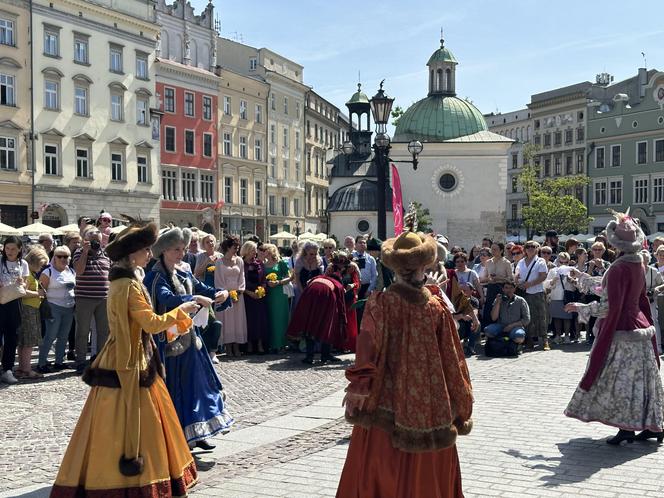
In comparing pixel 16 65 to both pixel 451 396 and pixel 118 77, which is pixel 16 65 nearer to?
pixel 118 77

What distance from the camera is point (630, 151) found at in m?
63.3

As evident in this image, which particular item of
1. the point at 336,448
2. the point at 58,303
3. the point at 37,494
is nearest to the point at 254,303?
the point at 58,303

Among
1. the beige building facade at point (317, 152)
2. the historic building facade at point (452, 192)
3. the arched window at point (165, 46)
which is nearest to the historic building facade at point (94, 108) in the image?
the arched window at point (165, 46)

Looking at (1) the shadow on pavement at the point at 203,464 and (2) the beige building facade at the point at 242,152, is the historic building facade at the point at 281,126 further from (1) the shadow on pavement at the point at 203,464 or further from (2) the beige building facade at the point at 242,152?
(1) the shadow on pavement at the point at 203,464

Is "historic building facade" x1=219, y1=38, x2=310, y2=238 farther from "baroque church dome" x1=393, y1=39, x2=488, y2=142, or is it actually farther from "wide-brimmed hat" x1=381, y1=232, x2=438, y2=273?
"wide-brimmed hat" x1=381, y1=232, x2=438, y2=273

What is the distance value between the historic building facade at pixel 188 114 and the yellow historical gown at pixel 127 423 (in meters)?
43.4

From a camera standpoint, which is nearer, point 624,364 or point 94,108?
point 624,364

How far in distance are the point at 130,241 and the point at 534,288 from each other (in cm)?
976

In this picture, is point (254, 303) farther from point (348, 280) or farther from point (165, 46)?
point (165, 46)

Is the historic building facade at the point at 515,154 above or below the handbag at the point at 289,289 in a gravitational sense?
above

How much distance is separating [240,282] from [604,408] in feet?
22.1

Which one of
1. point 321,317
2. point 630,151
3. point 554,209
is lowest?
point 321,317

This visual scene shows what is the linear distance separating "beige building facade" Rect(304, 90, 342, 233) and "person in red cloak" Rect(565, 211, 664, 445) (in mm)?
60486

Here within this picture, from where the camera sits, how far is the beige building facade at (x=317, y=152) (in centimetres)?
6856
